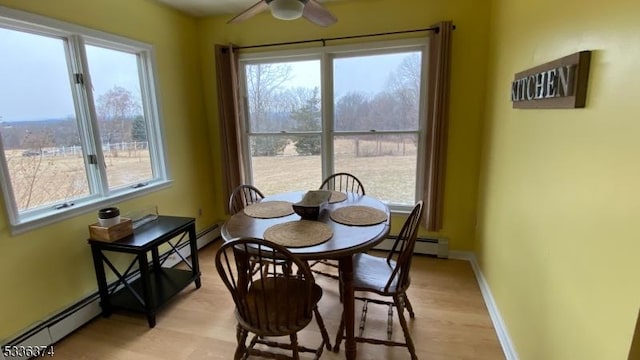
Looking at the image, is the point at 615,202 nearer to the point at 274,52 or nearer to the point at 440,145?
the point at 440,145

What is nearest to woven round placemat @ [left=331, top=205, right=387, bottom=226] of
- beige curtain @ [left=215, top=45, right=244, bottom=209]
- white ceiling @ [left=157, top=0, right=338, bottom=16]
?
beige curtain @ [left=215, top=45, right=244, bottom=209]

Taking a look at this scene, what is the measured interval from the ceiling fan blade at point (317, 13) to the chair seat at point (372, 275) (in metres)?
1.66

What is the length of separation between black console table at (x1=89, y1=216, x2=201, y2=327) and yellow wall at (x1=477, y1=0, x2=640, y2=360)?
92.3 inches

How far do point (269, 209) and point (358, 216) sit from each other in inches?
25.4

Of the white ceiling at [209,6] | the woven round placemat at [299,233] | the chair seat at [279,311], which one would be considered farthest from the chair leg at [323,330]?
the white ceiling at [209,6]

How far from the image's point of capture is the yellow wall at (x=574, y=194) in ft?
3.08

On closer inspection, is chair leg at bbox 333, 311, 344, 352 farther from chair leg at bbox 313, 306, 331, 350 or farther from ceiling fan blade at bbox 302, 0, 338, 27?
ceiling fan blade at bbox 302, 0, 338, 27

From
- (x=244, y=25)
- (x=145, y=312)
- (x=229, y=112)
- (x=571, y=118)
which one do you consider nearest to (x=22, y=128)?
(x=145, y=312)

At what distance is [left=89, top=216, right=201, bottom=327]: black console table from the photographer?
219 cm

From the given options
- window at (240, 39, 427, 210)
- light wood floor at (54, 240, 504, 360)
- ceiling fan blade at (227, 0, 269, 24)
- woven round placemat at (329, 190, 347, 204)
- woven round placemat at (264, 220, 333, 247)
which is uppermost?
ceiling fan blade at (227, 0, 269, 24)

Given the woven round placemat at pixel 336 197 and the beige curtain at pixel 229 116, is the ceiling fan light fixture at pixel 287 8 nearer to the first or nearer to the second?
the woven round placemat at pixel 336 197

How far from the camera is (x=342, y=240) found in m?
1.69

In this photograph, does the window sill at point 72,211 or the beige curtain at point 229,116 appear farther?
the beige curtain at point 229,116

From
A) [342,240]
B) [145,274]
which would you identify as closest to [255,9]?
[342,240]
